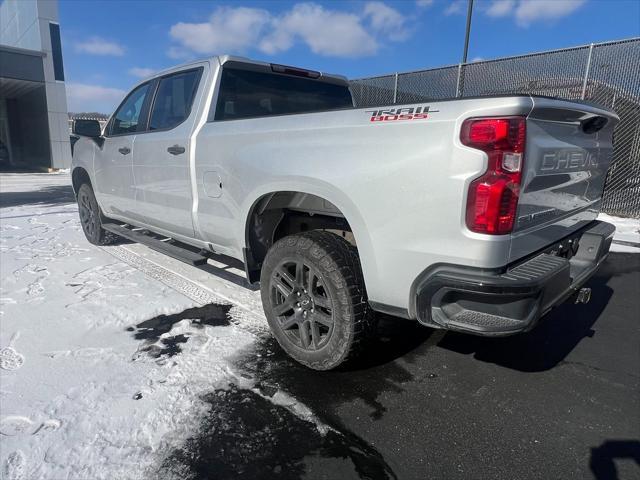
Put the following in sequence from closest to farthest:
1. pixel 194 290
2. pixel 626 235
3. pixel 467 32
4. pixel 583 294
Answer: pixel 583 294 → pixel 194 290 → pixel 626 235 → pixel 467 32

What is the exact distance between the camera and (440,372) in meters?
2.80

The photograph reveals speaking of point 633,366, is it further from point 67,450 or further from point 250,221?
point 67,450

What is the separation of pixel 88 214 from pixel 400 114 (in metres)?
5.26

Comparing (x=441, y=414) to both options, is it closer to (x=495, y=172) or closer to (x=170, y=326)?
(x=495, y=172)

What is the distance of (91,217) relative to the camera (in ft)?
18.7

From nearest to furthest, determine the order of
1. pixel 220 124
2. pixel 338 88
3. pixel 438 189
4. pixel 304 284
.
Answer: pixel 438 189, pixel 304 284, pixel 220 124, pixel 338 88

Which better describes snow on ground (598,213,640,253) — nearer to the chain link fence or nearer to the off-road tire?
the chain link fence

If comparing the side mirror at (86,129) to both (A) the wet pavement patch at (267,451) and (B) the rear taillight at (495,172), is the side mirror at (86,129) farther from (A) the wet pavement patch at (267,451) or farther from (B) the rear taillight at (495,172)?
(B) the rear taillight at (495,172)

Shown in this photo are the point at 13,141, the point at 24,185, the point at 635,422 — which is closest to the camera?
the point at 635,422

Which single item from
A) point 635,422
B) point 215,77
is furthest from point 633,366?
point 215,77

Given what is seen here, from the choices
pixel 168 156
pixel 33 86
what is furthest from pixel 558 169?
pixel 33 86

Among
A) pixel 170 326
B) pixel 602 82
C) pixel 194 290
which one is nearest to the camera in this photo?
pixel 170 326

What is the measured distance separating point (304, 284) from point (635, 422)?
2.05 meters

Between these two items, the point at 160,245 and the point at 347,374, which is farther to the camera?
the point at 160,245
